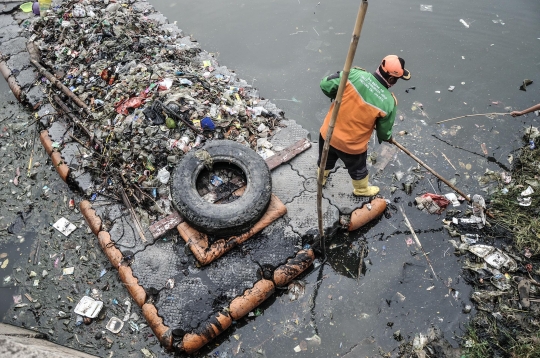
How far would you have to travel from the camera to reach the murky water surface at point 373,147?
370 centimetres

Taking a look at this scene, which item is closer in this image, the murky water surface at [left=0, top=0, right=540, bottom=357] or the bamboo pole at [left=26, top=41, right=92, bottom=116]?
the murky water surface at [left=0, top=0, right=540, bottom=357]

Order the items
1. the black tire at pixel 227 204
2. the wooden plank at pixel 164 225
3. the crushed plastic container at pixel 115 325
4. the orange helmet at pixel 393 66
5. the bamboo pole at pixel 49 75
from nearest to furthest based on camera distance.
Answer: the orange helmet at pixel 393 66
the crushed plastic container at pixel 115 325
the black tire at pixel 227 204
the wooden plank at pixel 164 225
the bamboo pole at pixel 49 75

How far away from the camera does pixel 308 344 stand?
3604 millimetres

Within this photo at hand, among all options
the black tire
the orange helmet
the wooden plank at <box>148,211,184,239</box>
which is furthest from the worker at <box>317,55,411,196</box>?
the wooden plank at <box>148,211,184,239</box>

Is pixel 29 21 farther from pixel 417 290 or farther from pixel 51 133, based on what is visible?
pixel 417 290

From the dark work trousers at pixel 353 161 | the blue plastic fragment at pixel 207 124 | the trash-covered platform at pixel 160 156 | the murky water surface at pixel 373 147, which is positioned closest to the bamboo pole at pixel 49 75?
the trash-covered platform at pixel 160 156

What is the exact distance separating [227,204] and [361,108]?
1.65 metres

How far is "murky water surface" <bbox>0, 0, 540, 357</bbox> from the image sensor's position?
12.1 ft

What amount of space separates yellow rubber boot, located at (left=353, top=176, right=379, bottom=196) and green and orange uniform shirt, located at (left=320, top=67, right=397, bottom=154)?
0.63 meters

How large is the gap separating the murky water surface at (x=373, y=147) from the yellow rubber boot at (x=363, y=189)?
0.17 m

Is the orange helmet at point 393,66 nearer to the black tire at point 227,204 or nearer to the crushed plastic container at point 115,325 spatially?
the black tire at point 227,204

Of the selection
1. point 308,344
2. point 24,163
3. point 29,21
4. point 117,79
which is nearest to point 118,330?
point 308,344

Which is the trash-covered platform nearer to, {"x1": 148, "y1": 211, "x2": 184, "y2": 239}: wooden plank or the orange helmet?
{"x1": 148, "y1": 211, "x2": 184, "y2": 239}: wooden plank

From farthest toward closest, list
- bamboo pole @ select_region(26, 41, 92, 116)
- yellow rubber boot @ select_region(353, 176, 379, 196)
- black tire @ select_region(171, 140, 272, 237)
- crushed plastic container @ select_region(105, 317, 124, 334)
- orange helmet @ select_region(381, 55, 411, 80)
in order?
bamboo pole @ select_region(26, 41, 92, 116) < yellow rubber boot @ select_region(353, 176, 379, 196) < black tire @ select_region(171, 140, 272, 237) < crushed plastic container @ select_region(105, 317, 124, 334) < orange helmet @ select_region(381, 55, 411, 80)
